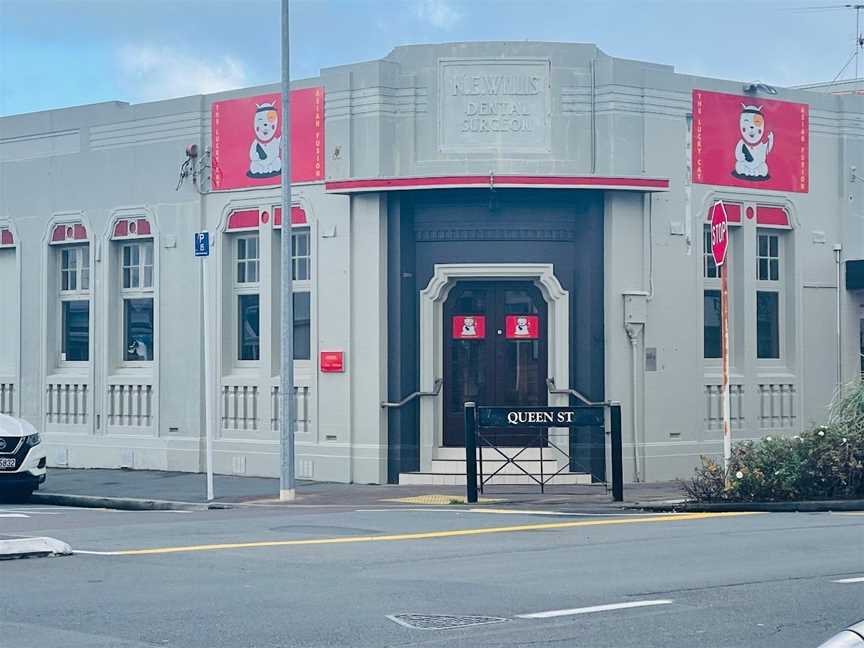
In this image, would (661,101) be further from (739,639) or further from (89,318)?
(739,639)

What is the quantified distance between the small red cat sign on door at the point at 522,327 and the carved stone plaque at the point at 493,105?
2756 millimetres

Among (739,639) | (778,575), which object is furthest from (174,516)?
(739,639)

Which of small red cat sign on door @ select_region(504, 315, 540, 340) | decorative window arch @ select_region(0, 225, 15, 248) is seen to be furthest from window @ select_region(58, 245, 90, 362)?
small red cat sign on door @ select_region(504, 315, 540, 340)

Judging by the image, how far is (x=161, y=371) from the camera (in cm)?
2372

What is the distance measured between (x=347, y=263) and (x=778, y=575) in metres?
12.1

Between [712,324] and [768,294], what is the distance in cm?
167

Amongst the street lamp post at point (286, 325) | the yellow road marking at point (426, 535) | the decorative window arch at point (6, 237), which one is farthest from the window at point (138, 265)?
the yellow road marking at point (426, 535)

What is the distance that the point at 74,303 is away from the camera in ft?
83.9

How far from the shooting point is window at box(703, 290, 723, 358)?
889 inches

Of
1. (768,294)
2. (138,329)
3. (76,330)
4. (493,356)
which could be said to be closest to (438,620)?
(493,356)

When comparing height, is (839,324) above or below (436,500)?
above

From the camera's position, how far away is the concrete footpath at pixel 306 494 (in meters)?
18.1

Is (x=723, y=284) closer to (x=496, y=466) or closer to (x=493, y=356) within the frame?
(x=493, y=356)

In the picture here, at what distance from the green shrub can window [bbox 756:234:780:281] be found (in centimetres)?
651
